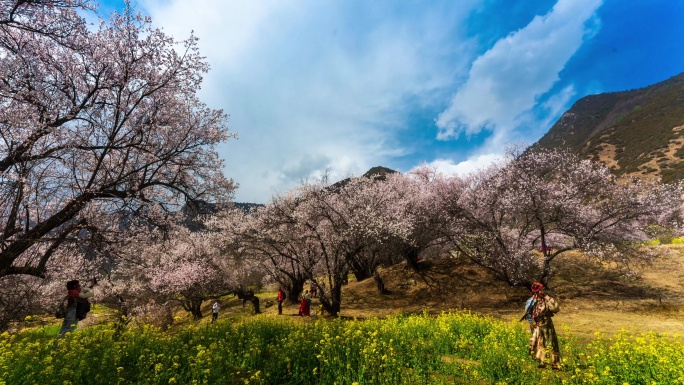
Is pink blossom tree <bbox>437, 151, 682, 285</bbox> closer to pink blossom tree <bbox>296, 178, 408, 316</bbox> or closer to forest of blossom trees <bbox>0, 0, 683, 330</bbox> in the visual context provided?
forest of blossom trees <bbox>0, 0, 683, 330</bbox>

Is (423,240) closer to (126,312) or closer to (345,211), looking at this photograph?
(345,211)

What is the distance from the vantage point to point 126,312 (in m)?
26.6

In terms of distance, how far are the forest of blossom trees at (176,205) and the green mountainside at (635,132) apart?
32.4 m

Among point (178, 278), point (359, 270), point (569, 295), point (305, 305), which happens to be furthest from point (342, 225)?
point (569, 295)

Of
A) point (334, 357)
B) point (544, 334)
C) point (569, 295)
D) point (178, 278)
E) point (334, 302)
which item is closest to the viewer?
point (334, 357)

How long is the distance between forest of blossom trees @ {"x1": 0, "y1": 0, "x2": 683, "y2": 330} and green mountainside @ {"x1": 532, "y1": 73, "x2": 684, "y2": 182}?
3239 centimetres

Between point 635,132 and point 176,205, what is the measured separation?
130 meters

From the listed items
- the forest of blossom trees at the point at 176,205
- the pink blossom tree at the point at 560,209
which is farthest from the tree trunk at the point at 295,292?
the pink blossom tree at the point at 560,209

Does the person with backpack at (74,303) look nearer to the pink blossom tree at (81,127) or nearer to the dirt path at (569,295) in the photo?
the pink blossom tree at (81,127)

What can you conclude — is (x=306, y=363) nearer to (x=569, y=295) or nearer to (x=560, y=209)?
(x=560, y=209)

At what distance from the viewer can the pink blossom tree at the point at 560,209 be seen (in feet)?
63.4

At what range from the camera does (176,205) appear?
12.5 metres

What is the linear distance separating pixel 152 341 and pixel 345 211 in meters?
14.4

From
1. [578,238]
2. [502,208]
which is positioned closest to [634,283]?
[578,238]
